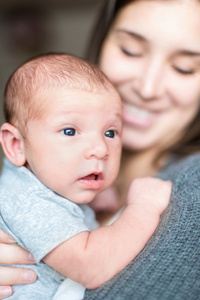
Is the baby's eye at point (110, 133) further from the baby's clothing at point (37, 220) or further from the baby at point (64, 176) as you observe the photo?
the baby's clothing at point (37, 220)

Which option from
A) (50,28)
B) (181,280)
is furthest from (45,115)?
(50,28)

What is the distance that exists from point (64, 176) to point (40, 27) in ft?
11.1

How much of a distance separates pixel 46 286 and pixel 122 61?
940 millimetres

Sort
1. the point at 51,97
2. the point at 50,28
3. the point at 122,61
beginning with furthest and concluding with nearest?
the point at 50,28
the point at 122,61
the point at 51,97

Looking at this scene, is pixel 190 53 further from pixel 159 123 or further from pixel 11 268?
pixel 11 268

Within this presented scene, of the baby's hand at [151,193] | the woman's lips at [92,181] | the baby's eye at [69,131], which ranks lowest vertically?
the baby's hand at [151,193]

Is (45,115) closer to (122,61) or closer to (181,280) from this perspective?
(181,280)

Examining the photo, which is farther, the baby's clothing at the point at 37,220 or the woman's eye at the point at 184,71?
the woman's eye at the point at 184,71

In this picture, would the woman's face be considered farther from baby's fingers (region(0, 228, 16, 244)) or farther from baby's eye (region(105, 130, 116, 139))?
baby's fingers (region(0, 228, 16, 244))

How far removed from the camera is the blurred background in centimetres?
393

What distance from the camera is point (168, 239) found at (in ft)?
3.00

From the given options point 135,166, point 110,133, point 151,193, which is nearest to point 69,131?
point 110,133

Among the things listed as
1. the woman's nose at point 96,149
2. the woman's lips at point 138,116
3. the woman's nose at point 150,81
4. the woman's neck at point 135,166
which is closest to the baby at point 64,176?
the woman's nose at point 96,149

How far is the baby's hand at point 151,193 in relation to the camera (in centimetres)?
103
